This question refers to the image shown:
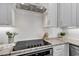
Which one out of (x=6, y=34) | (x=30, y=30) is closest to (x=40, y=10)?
(x=30, y=30)

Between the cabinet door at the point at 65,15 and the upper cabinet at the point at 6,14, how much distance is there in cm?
118

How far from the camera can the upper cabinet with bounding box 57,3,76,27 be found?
199cm

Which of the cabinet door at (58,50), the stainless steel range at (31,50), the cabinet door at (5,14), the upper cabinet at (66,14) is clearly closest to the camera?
the stainless steel range at (31,50)

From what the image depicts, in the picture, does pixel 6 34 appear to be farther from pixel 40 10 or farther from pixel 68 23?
pixel 68 23

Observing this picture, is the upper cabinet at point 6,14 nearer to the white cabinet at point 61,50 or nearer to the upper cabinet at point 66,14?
the white cabinet at point 61,50

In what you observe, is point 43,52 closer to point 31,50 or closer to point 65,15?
point 31,50

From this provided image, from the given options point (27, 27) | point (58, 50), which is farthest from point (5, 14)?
point (58, 50)

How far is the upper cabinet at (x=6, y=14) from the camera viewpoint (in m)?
1.40

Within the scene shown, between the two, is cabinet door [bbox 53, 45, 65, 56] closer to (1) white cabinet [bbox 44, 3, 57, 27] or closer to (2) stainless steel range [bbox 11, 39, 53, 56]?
(2) stainless steel range [bbox 11, 39, 53, 56]

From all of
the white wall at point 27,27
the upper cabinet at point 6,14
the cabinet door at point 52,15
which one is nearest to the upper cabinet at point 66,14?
the cabinet door at point 52,15

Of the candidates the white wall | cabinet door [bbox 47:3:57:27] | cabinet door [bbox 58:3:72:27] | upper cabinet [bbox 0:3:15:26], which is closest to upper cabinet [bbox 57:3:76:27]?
cabinet door [bbox 58:3:72:27]

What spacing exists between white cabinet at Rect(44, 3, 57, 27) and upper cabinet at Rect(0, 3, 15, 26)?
0.84 metres

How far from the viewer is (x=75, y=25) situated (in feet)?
6.46

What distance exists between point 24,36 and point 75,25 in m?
1.18
